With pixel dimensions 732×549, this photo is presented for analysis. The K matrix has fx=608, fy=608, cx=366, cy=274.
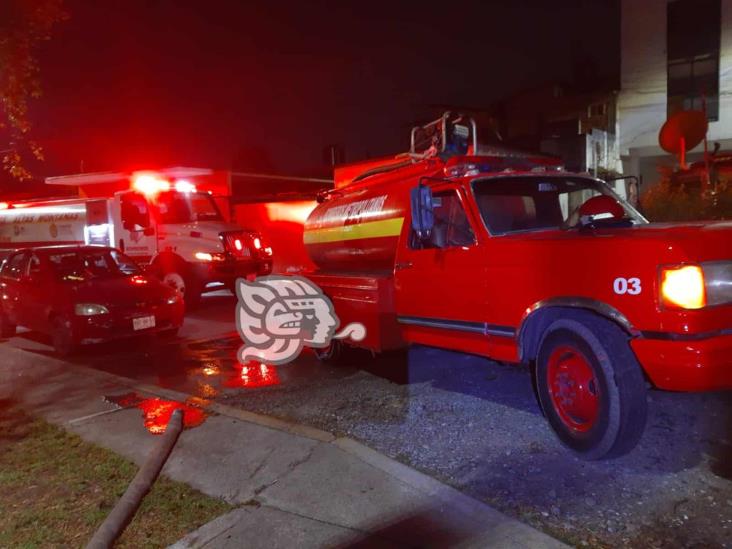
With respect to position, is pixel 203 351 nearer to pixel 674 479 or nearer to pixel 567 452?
pixel 567 452

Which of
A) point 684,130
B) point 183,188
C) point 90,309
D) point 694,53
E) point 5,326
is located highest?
point 694,53

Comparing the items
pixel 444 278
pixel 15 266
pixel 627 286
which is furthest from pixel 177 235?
pixel 627 286

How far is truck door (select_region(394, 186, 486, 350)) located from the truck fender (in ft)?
1.35

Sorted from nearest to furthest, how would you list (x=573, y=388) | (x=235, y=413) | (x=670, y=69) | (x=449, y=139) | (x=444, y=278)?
(x=573, y=388) < (x=444, y=278) < (x=235, y=413) < (x=449, y=139) < (x=670, y=69)

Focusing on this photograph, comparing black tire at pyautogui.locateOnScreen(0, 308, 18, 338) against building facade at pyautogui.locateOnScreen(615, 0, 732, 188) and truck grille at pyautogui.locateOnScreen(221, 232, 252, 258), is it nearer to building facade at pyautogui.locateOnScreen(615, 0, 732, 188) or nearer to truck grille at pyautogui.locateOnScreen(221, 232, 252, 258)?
truck grille at pyautogui.locateOnScreen(221, 232, 252, 258)

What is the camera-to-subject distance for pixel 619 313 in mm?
3742

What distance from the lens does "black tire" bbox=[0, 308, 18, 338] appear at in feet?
32.1

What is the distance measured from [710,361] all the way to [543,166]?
3.00m

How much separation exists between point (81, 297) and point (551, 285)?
6.67 metres

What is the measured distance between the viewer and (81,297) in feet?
27.4

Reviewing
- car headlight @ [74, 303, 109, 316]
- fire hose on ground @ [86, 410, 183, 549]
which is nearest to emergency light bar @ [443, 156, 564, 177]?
fire hose on ground @ [86, 410, 183, 549]

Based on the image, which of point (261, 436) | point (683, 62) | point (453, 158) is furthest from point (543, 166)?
point (683, 62)

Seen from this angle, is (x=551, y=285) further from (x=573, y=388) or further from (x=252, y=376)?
(x=252, y=376)

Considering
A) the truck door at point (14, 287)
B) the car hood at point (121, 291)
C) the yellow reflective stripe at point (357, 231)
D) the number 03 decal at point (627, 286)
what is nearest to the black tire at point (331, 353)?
the yellow reflective stripe at point (357, 231)
